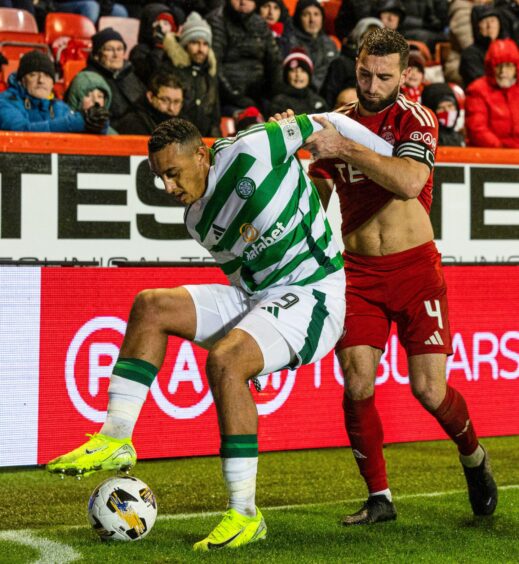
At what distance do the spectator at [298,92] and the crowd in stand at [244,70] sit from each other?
0.01 m

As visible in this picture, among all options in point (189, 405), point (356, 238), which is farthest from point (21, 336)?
point (356, 238)

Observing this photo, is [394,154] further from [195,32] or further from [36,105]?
[195,32]

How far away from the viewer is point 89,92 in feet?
28.2

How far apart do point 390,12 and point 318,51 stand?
1.29 m

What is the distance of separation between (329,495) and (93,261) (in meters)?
2.89

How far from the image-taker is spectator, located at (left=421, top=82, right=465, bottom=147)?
1000 centimetres

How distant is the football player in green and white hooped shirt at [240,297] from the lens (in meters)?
4.28

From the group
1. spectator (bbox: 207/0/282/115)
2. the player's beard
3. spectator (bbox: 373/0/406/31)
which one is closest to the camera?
the player's beard

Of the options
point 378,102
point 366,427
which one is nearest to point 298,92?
point 378,102

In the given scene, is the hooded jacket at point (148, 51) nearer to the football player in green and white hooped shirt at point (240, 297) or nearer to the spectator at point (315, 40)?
the spectator at point (315, 40)

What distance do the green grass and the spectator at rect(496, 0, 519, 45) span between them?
257 inches

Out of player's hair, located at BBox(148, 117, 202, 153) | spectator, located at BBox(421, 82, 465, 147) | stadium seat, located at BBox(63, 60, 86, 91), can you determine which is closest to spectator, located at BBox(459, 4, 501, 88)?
spectator, located at BBox(421, 82, 465, 147)

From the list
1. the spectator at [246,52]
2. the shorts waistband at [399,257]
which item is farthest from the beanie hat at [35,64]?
the shorts waistband at [399,257]

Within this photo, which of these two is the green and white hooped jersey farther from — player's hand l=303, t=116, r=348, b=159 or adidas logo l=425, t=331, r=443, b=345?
adidas logo l=425, t=331, r=443, b=345
